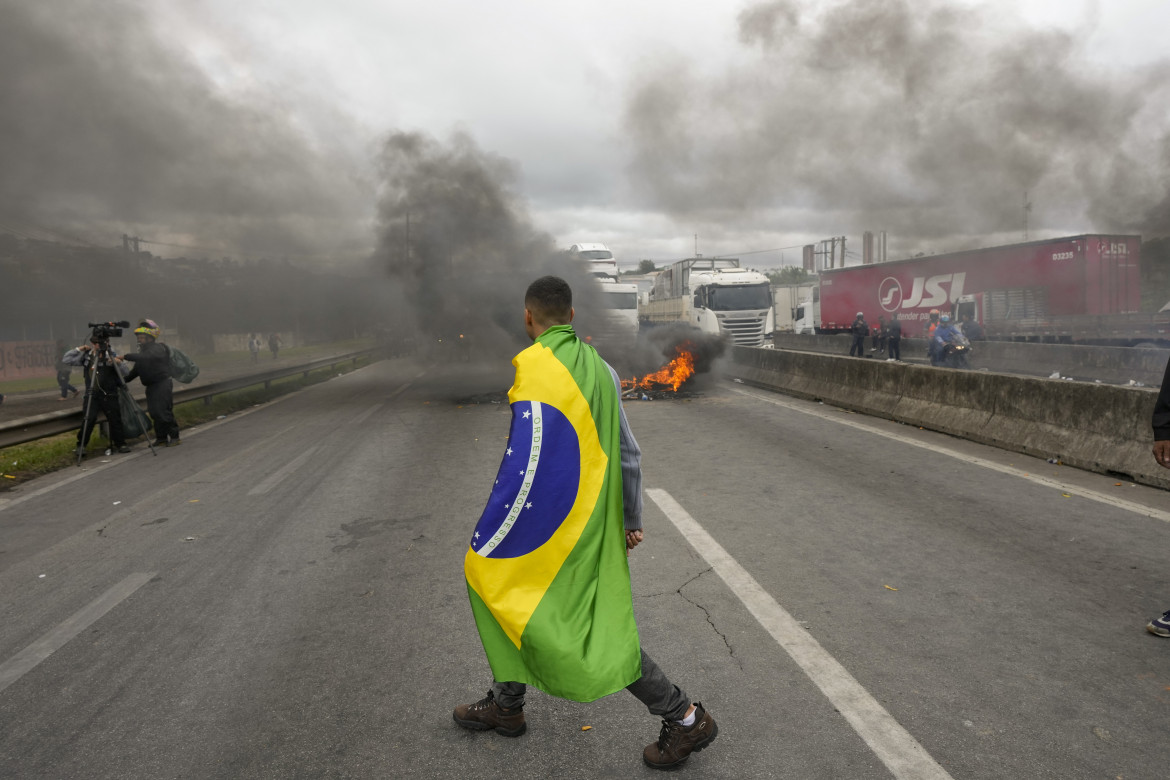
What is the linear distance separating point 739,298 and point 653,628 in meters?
24.4

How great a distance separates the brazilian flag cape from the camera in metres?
2.71

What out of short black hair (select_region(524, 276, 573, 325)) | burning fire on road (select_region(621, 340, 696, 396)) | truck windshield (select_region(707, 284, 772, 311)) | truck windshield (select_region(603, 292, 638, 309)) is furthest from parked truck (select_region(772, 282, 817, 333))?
short black hair (select_region(524, 276, 573, 325))

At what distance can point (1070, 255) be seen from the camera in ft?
76.2

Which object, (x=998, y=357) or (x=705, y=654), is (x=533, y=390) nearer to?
(x=705, y=654)

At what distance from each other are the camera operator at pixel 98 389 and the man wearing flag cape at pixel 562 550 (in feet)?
31.3

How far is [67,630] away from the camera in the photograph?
4352 mm

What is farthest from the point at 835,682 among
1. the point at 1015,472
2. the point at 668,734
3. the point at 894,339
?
the point at 894,339

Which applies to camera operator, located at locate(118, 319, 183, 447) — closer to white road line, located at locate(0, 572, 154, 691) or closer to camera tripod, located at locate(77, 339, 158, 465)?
camera tripod, located at locate(77, 339, 158, 465)

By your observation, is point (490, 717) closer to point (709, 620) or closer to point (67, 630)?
point (709, 620)

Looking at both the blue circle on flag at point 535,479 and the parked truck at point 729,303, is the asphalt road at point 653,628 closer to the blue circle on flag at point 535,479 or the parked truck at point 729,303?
the blue circle on flag at point 535,479

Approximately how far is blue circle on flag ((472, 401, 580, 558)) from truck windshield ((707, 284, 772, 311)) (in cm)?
2528

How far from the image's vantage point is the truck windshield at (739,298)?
27484 millimetres

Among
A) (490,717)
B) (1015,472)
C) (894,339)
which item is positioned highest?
(894,339)

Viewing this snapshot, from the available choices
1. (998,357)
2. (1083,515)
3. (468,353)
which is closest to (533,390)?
(1083,515)
